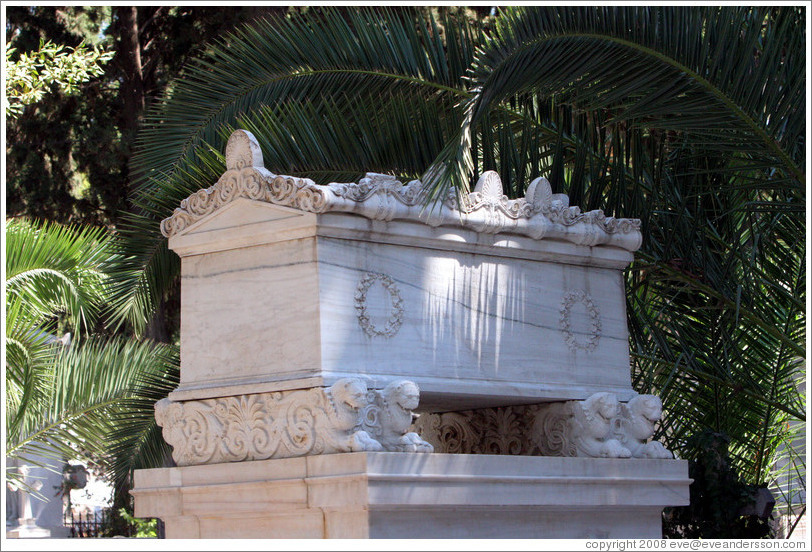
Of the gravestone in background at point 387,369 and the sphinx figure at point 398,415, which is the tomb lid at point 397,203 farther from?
the sphinx figure at point 398,415

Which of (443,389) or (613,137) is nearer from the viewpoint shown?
(443,389)

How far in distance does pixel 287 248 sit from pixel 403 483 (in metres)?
1.07

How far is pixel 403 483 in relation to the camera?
14.6ft

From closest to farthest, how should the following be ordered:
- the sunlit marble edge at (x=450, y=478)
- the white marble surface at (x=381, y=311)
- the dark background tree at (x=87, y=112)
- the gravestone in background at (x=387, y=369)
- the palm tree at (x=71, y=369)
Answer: the sunlit marble edge at (x=450, y=478), the gravestone in background at (x=387, y=369), the white marble surface at (x=381, y=311), the palm tree at (x=71, y=369), the dark background tree at (x=87, y=112)

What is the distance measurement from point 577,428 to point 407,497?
1159 mm

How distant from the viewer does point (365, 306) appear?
15.6ft

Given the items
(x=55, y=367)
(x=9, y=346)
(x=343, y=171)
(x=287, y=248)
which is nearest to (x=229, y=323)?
(x=287, y=248)

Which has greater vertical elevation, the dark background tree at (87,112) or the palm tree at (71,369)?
the dark background tree at (87,112)

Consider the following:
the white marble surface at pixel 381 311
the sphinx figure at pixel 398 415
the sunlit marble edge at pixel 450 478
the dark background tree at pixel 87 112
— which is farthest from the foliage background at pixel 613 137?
the dark background tree at pixel 87 112

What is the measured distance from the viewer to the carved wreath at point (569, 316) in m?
5.44

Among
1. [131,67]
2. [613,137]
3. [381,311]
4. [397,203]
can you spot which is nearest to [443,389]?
[381,311]

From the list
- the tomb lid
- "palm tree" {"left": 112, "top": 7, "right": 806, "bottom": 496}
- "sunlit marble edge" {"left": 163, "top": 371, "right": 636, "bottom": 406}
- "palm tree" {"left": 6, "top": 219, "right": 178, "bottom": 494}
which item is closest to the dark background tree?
"palm tree" {"left": 6, "top": 219, "right": 178, "bottom": 494}

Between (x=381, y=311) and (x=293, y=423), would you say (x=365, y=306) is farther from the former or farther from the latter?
(x=293, y=423)

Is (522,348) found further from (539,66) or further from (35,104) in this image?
(35,104)
